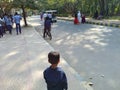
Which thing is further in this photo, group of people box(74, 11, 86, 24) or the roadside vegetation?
group of people box(74, 11, 86, 24)

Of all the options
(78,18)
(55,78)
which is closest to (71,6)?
(78,18)

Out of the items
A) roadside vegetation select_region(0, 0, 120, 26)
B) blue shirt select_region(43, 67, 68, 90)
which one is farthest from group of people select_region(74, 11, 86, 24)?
blue shirt select_region(43, 67, 68, 90)

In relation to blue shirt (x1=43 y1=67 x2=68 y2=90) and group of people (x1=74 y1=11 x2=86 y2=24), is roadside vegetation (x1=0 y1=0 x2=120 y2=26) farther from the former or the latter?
blue shirt (x1=43 y1=67 x2=68 y2=90)

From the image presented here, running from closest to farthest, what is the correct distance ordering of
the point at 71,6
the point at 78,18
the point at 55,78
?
the point at 55,78, the point at 78,18, the point at 71,6

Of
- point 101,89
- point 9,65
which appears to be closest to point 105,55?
point 9,65

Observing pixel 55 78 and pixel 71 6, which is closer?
pixel 55 78

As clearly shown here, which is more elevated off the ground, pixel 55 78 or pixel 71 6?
pixel 55 78

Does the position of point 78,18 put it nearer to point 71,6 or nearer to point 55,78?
point 55,78

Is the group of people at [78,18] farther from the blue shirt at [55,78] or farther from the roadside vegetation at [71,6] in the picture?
the blue shirt at [55,78]

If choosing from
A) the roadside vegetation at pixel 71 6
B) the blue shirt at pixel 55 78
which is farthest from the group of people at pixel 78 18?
the blue shirt at pixel 55 78

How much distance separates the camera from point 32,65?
386 inches

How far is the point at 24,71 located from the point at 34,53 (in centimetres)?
347

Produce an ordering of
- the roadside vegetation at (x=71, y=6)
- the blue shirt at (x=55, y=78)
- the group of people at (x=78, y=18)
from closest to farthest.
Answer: the blue shirt at (x=55, y=78), the roadside vegetation at (x=71, y=6), the group of people at (x=78, y=18)

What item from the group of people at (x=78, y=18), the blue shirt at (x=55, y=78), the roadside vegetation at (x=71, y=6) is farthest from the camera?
the group of people at (x=78, y=18)
